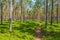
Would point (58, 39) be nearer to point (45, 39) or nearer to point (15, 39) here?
point (45, 39)

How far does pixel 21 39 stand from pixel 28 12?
62.1 metres

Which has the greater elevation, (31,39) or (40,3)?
(40,3)

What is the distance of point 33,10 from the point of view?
80.6 m

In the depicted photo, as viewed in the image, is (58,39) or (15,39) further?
(58,39)

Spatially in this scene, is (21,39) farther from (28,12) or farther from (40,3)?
(28,12)

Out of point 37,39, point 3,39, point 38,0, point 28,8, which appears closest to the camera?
point 3,39

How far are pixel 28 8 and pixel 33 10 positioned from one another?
29.1 feet

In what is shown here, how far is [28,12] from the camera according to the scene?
7781 centimetres

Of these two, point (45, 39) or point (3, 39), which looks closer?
point (3, 39)

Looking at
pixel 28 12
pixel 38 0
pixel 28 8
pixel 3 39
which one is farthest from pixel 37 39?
pixel 28 12

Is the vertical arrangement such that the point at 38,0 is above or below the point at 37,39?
above

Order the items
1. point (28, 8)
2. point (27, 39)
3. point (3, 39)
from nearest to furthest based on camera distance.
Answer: point (3, 39), point (27, 39), point (28, 8)

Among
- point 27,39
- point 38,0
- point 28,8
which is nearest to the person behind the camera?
point 27,39

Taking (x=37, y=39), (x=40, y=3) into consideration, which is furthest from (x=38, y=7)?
(x=37, y=39)
